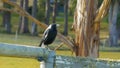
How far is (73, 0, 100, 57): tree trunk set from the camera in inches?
587

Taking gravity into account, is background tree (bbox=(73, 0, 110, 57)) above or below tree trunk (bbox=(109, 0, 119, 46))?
above

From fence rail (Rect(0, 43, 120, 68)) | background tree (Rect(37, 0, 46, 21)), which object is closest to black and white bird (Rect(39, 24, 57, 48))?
fence rail (Rect(0, 43, 120, 68))

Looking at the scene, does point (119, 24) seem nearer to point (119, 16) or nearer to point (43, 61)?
point (119, 16)

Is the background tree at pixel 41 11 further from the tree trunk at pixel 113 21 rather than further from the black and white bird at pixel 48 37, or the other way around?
the black and white bird at pixel 48 37

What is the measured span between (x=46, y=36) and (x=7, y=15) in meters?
53.0

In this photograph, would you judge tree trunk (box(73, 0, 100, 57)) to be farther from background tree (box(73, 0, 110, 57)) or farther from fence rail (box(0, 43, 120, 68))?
fence rail (box(0, 43, 120, 68))

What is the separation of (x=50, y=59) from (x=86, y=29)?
749 cm

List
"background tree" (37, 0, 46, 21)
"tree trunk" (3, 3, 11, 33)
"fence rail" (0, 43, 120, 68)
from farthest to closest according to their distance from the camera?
"background tree" (37, 0, 46, 21), "tree trunk" (3, 3, 11, 33), "fence rail" (0, 43, 120, 68)

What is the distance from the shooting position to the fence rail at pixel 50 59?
6949 mm

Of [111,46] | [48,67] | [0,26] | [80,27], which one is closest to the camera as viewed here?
[48,67]

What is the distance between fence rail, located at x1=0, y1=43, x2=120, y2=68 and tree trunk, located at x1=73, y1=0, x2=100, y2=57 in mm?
6757

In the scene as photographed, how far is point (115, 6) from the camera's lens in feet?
164

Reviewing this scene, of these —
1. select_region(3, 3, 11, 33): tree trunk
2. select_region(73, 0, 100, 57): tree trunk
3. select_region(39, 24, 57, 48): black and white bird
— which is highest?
select_region(39, 24, 57, 48): black and white bird

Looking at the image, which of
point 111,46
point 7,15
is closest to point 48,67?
point 111,46
